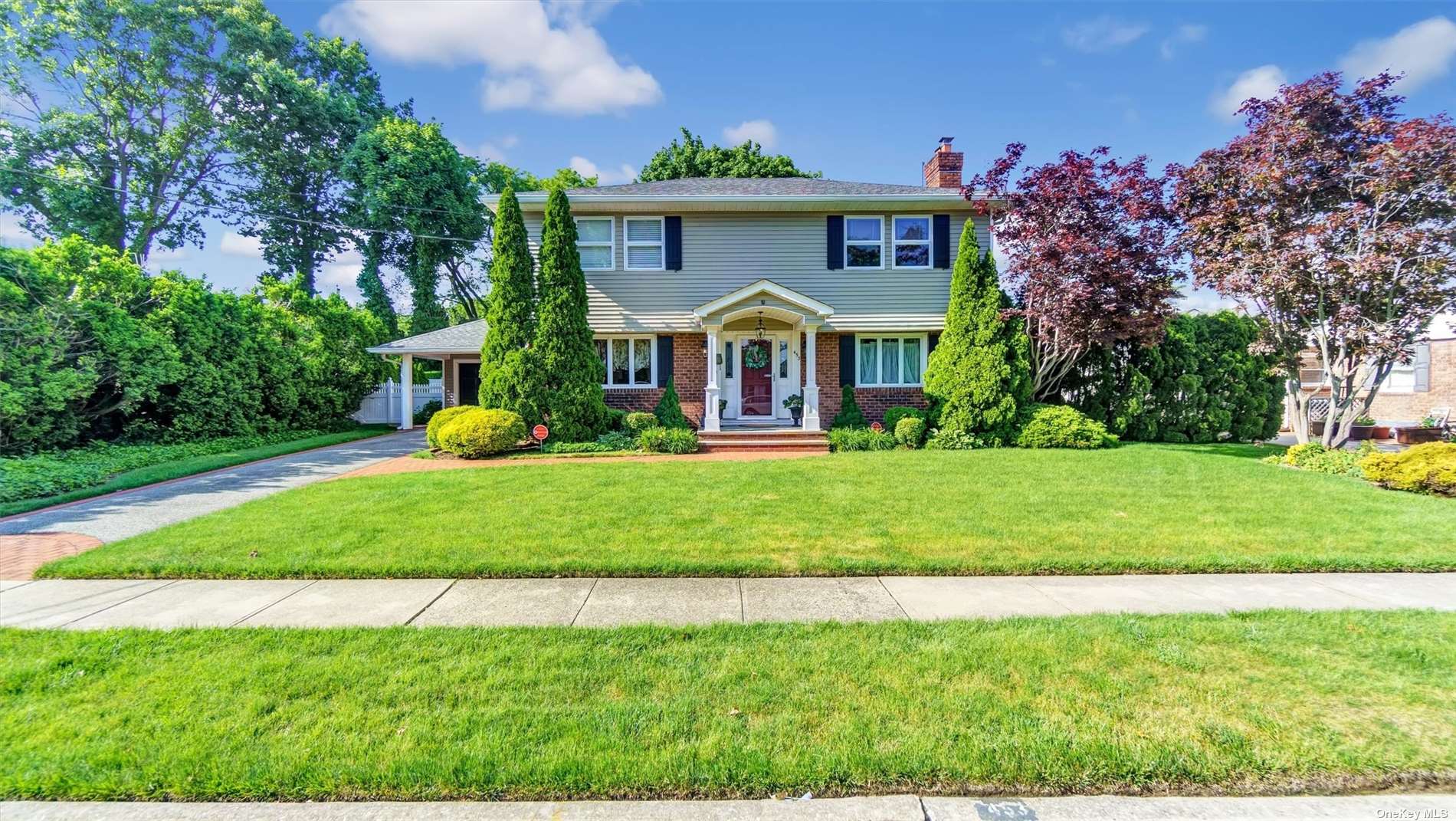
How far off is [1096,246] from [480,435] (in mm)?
12310

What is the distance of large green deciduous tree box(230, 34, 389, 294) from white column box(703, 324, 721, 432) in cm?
2113

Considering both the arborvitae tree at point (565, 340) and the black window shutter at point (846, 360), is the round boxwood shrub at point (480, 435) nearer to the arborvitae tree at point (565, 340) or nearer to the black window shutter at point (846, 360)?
the arborvitae tree at point (565, 340)

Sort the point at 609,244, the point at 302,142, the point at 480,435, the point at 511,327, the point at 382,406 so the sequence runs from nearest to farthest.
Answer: the point at 480,435
the point at 511,327
the point at 609,244
the point at 382,406
the point at 302,142

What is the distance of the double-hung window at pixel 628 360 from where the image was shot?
14641mm

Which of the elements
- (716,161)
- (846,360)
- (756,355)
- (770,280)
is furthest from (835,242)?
(716,161)

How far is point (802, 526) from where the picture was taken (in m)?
6.26

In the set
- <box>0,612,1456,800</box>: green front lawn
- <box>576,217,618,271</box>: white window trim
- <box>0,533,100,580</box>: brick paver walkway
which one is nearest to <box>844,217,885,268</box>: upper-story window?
<box>576,217,618,271</box>: white window trim

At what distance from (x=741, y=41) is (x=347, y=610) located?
36.1ft

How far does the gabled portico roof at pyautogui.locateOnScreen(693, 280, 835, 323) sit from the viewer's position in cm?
1320

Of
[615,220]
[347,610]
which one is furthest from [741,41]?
[347,610]

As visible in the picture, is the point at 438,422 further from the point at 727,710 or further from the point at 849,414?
the point at 727,710

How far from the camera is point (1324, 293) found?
10.3m

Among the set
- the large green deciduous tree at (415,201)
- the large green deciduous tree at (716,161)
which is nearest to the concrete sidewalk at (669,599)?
the large green deciduous tree at (415,201)

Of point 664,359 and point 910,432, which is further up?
point 664,359
